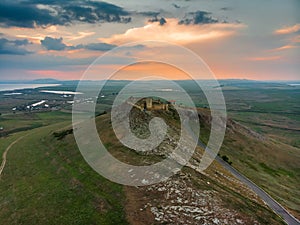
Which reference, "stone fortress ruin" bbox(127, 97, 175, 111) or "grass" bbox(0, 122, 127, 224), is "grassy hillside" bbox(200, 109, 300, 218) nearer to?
"stone fortress ruin" bbox(127, 97, 175, 111)

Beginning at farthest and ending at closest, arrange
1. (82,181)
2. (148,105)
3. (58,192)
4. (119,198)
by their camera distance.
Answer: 1. (148,105)
2. (82,181)
3. (58,192)
4. (119,198)

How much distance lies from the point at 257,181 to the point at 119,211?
119 ft

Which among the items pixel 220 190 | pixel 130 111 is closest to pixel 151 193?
pixel 220 190

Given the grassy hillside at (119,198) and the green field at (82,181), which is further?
the green field at (82,181)

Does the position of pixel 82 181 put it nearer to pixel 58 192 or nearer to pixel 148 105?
pixel 58 192

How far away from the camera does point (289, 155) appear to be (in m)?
92.3

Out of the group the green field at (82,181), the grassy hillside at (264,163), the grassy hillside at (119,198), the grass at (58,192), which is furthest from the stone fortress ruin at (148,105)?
the grassy hillside at (119,198)

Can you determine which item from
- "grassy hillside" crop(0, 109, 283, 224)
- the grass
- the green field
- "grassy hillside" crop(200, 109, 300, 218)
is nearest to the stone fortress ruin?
the green field

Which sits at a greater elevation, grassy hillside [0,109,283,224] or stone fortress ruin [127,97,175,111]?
stone fortress ruin [127,97,175,111]

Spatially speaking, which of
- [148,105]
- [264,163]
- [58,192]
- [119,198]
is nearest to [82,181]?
[58,192]

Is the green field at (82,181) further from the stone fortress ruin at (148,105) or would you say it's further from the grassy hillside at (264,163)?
the stone fortress ruin at (148,105)

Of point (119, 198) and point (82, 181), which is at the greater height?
point (119, 198)

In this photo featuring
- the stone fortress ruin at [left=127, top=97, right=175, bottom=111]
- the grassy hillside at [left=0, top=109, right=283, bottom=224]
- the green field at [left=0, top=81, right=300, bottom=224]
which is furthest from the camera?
the stone fortress ruin at [left=127, top=97, right=175, bottom=111]

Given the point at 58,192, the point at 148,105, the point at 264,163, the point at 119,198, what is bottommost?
the point at 264,163
